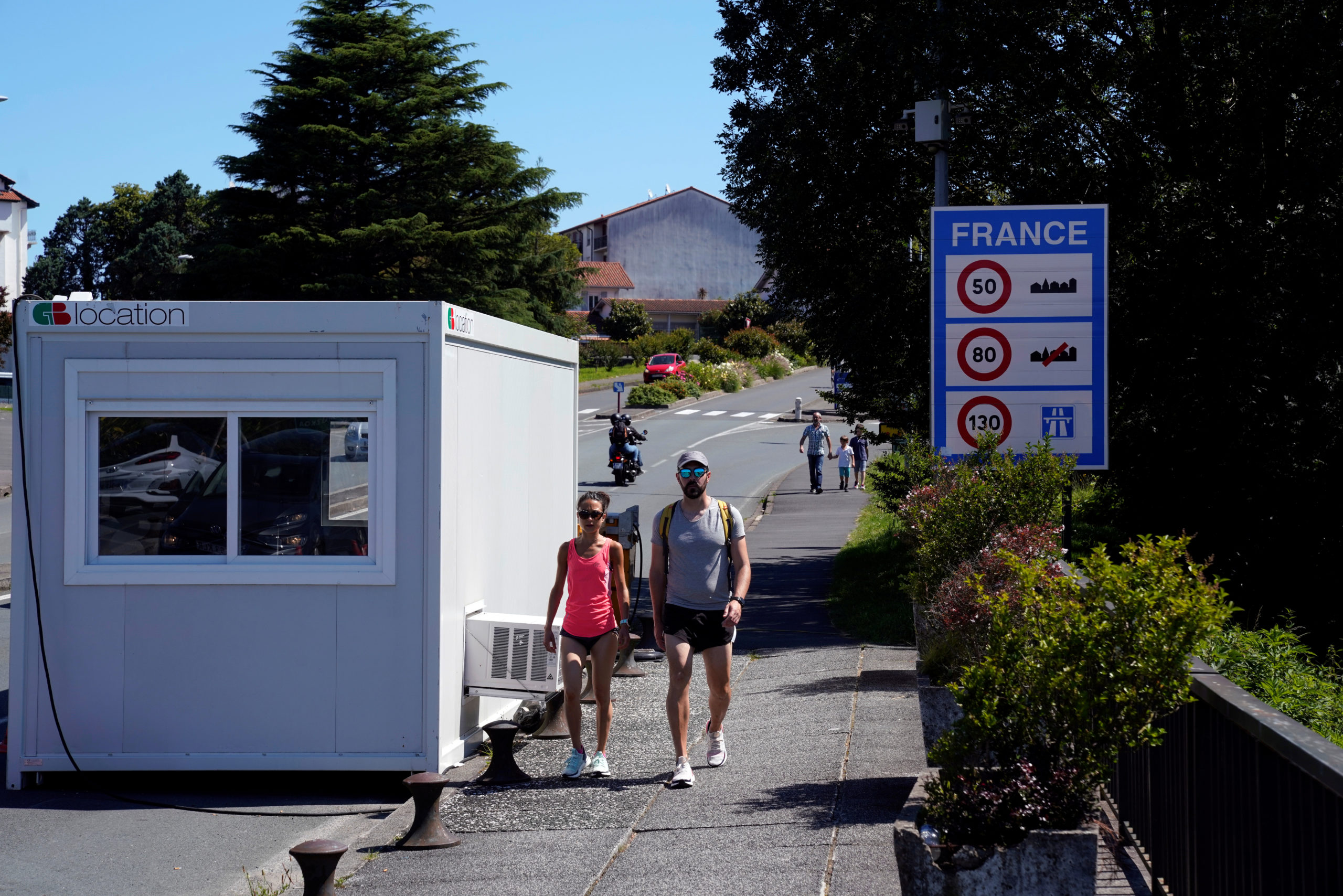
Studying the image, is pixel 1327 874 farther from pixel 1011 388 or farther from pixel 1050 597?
pixel 1011 388

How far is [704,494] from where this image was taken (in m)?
7.21

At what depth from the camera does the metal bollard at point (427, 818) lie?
19.7ft

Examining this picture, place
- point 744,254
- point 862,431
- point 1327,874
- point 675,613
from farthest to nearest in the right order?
point 744,254, point 862,431, point 675,613, point 1327,874

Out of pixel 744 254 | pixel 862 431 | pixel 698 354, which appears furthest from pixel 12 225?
pixel 862 431

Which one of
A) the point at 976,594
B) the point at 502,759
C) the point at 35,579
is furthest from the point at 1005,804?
the point at 35,579

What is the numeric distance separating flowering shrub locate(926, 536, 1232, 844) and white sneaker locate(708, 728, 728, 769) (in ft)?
10.5

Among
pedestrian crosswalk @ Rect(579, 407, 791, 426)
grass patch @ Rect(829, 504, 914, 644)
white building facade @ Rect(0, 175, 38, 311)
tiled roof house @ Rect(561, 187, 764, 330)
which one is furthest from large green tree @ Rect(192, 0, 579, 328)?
tiled roof house @ Rect(561, 187, 764, 330)

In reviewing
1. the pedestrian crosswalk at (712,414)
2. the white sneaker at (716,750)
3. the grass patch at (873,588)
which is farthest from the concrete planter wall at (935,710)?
the pedestrian crosswalk at (712,414)

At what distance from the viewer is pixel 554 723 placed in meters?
8.62

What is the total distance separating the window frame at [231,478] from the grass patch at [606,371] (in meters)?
56.7

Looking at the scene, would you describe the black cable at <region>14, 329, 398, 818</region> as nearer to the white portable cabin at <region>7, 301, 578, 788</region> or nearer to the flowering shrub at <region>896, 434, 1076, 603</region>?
the white portable cabin at <region>7, 301, 578, 788</region>

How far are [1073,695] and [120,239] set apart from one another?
10142 cm

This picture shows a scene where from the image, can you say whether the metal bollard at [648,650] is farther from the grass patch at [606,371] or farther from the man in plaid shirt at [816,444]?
the grass patch at [606,371]

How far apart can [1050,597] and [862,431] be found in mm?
14236
